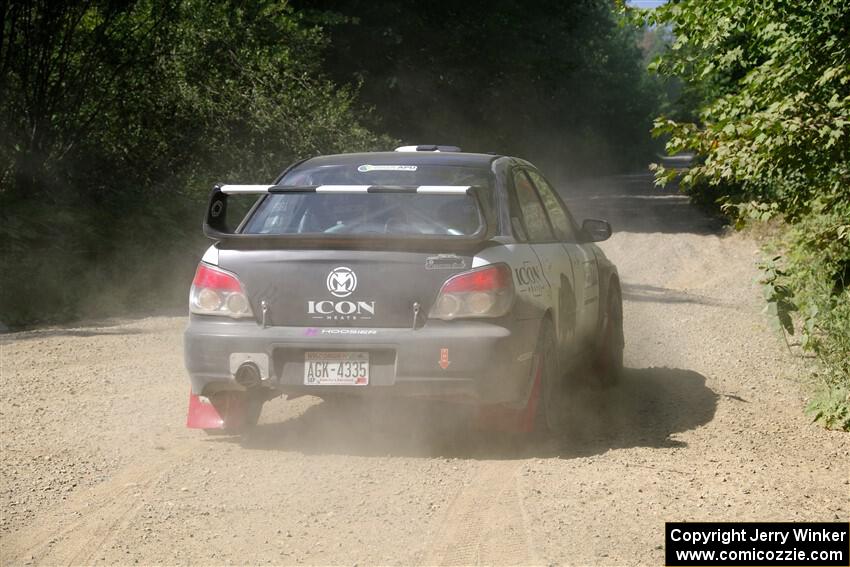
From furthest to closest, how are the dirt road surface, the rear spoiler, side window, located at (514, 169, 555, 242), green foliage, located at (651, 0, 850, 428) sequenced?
green foliage, located at (651, 0, 850, 428) → side window, located at (514, 169, 555, 242) → the rear spoiler → the dirt road surface

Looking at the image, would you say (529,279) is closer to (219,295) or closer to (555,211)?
(219,295)

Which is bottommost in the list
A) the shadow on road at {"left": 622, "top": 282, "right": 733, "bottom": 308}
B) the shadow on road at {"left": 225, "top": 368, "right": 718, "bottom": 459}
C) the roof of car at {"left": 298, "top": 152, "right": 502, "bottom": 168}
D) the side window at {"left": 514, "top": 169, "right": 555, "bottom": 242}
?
the shadow on road at {"left": 622, "top": 282, "right": 733, "bottom": 308}

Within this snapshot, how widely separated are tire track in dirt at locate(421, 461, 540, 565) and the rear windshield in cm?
151

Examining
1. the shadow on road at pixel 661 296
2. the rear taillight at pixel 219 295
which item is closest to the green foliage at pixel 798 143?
the rear taillight at pixel 219 295

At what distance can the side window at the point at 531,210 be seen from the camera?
759 cm

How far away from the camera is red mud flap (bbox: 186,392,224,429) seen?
7.28 metres

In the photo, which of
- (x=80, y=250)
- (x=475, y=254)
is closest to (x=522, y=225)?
(x=475, y=254)

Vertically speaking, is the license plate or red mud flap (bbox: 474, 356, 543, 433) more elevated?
the license plate

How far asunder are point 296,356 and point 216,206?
3.91 ft

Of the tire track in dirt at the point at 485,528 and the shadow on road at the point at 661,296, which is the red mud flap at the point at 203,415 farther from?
the shadow on road at the point at 661,296

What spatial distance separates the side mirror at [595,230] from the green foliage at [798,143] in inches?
25.3

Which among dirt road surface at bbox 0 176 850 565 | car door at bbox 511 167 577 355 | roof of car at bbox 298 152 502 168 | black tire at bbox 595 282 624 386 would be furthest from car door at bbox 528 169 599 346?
roof of car at bbox 298 152 502 168

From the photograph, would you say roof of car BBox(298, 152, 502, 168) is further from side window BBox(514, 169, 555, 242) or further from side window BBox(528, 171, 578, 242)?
side window BBox(528, 171, 578, 242)

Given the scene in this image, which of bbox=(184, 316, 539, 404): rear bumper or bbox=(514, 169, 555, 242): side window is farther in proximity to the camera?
bbox=(514, 169, 555, 242): side window
